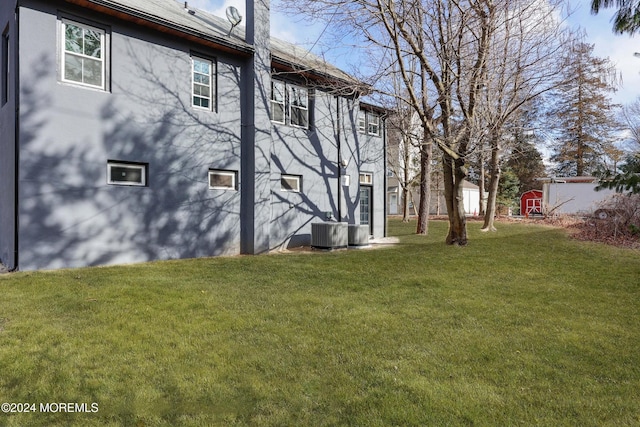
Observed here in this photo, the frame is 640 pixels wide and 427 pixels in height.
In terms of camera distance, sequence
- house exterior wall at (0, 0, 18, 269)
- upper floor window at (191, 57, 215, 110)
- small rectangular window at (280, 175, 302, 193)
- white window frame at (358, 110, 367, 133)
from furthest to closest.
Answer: white window frame at (358, 110, 367, 133), small rectangular window at (280, 175, 302, 193), upper floor window at (191, 57, 215, 110), house exterior wall at (0, 0, 18, 269)

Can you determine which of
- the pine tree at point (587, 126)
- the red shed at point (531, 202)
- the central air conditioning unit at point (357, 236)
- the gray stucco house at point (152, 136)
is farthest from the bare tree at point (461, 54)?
the pine tree at point (587, 126)

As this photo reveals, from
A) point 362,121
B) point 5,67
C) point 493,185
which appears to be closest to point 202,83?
point 5,67

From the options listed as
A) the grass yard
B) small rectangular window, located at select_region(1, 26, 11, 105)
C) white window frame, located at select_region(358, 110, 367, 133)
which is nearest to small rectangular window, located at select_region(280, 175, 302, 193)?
white window frame, located at select_region(358, 110, 367, 133)

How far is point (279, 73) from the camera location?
10.1m

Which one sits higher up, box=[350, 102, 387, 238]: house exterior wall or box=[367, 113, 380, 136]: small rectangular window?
box=[367, 113, 380, 136]: small rectangular window

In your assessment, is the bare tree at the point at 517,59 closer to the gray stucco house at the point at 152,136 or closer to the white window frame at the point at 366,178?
the gray stucco house at the point at 152,136

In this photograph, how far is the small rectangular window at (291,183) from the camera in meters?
10.9

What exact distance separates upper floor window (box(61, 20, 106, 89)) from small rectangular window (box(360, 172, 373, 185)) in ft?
28.2

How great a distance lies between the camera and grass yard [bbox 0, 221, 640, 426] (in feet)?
8.20

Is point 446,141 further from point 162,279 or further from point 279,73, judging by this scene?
point 162,279

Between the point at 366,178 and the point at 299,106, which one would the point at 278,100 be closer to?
the point at 299,106

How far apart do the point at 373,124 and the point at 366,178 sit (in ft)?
6.90

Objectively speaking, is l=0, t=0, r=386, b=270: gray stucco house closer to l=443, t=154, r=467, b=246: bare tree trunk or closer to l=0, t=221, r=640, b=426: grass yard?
l=0, t=221, r=640, b=426: grass yard

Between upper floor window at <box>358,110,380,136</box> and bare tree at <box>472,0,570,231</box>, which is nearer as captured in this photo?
bare tree at <box>472,0,570,231</box>
